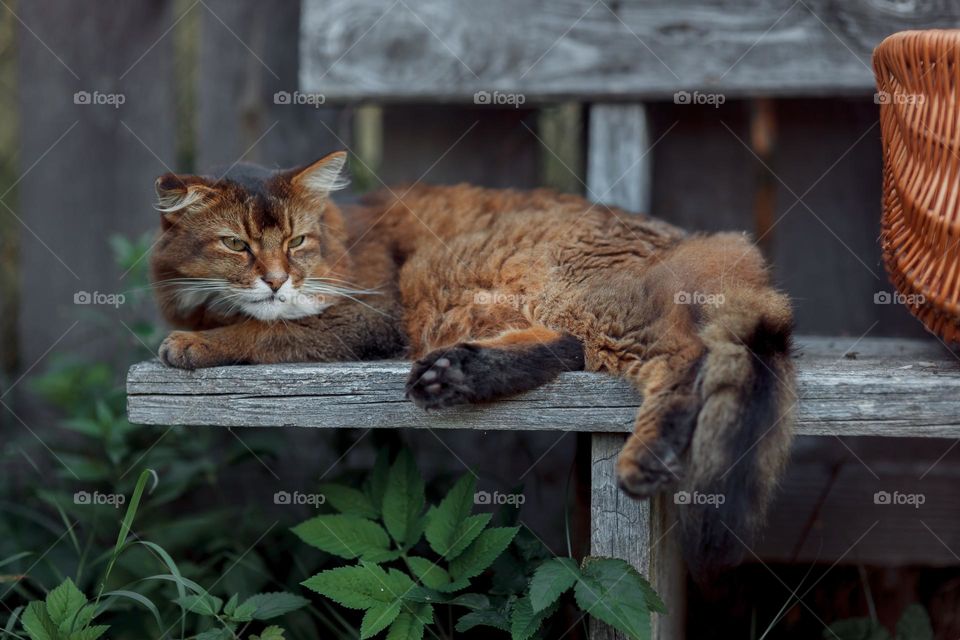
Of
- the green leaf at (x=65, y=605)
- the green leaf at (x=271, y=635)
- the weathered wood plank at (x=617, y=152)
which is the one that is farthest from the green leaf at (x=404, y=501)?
the weathered wood plank at (x=617, y=152)

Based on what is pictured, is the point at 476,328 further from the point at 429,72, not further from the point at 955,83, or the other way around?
the point at 955,83

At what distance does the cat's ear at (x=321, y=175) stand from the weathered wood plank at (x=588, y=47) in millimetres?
812

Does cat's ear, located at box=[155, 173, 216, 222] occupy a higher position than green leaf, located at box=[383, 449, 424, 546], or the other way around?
cat's ear, located at box=[155, 173, 216, 222]

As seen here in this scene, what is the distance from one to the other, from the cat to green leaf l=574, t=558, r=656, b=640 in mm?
182

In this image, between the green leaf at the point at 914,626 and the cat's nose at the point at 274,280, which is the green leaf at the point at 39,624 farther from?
the green leaf at the point at 914,626

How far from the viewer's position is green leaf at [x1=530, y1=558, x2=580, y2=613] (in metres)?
2.53

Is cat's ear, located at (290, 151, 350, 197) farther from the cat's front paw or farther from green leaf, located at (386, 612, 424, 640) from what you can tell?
green leaf, located at (386, 612, 424, 640)

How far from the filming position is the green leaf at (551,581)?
2525 mm

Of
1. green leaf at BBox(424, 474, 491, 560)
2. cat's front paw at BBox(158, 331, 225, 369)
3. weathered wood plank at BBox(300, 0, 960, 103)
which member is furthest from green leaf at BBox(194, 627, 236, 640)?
weathered wood plank at BBox(300, 0, 960, 103)

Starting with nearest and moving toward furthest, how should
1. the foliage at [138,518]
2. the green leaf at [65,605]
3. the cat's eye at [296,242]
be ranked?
the green leaf at [65,605], the cat's eye at [296,242], the foliage at [138,518]

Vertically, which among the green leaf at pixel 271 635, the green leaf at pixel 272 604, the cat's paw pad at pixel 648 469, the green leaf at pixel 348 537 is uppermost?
the cat's paw pad at pixel 648 469

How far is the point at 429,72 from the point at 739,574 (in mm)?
2341

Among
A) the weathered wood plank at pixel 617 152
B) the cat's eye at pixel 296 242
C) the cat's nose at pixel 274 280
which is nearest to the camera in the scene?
the cat's nose at pixel 274 280

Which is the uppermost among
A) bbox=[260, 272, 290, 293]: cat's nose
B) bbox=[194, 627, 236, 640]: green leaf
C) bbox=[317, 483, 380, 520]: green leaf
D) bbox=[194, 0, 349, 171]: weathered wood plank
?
bbox=[194, 0, 349, 171]: weathered wood plank
